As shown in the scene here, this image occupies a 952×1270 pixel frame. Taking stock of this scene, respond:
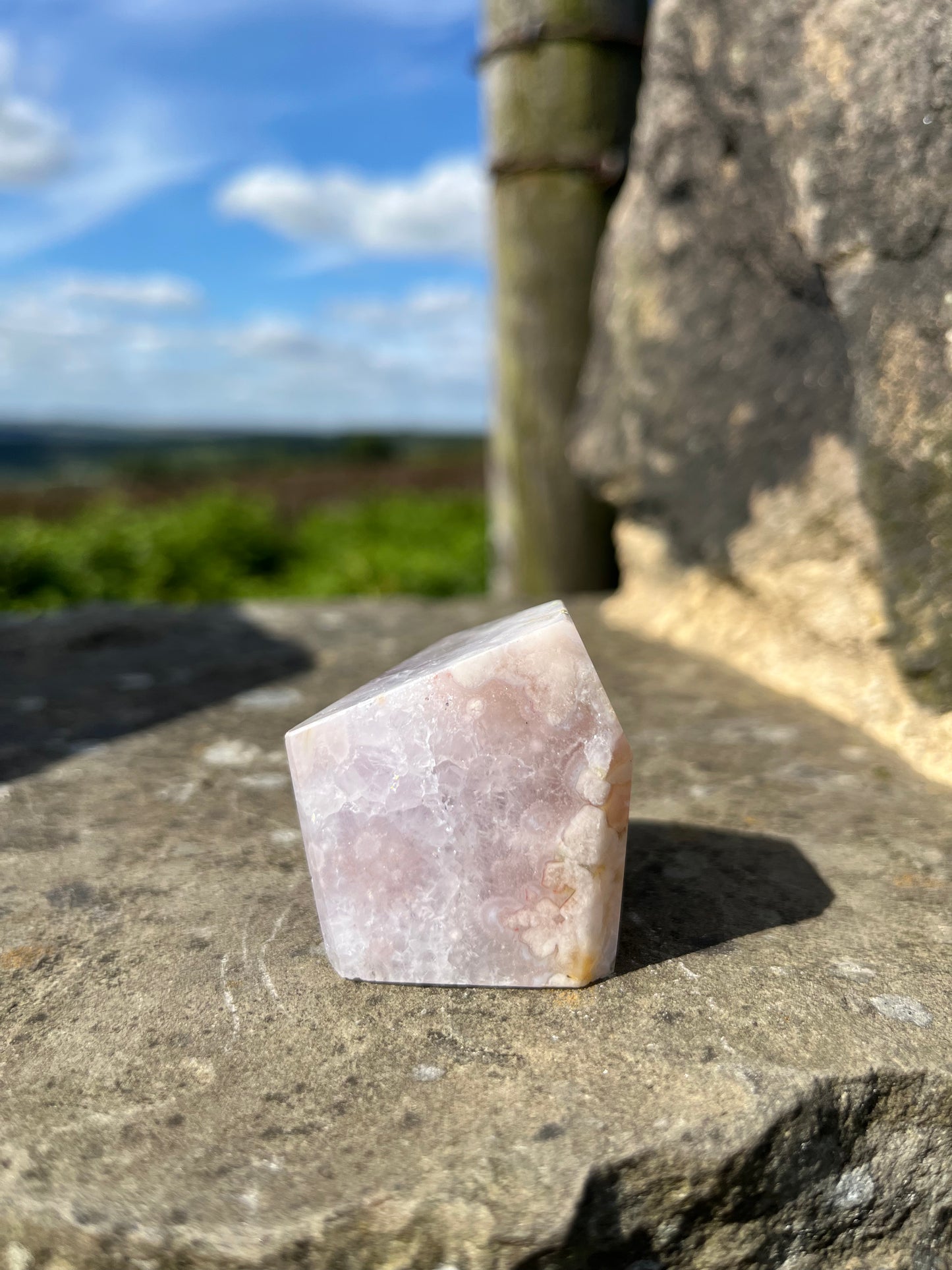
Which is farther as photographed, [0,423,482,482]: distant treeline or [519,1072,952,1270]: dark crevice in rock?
[0,423,482,482]: distant treeline

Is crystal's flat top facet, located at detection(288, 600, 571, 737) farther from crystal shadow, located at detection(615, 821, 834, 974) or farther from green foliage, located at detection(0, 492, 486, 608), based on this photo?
green foliage, located at detection(0, 492, 486, 608)

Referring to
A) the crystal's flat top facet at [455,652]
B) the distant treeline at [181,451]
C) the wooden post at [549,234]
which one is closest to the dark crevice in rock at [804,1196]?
→ the crystal's flat top facet at [455,652]

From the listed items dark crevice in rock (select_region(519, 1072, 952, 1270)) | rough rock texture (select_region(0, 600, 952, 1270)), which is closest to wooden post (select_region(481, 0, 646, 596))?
rough rock texture (select_region(0, 600, 952, 1270))

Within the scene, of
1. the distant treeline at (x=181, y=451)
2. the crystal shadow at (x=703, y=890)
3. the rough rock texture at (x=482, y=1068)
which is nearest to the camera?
the rough rock texture at (x=482, y=1068)

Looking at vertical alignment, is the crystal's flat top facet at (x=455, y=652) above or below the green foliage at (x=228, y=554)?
above

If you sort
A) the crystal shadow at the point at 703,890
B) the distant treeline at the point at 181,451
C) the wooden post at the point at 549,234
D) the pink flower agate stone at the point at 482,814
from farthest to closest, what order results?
the distant treeline at the point at 181,451 < the wooden post at the point at 549,234 < the crystal shadow at the point at 703,890 < the pink flower agate stone at the point at 482,814

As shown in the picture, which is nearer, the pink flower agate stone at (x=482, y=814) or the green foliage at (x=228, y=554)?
the pink flower agate stone at (x=482, y=814)

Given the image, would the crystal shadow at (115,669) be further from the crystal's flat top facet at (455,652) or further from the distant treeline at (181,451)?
the distant treeline at (181,451)
